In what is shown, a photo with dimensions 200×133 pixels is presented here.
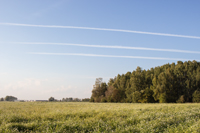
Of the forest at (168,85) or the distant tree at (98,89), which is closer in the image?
the forest at (168,85)

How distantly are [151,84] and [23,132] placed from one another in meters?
64.9

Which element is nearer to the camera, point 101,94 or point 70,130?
Result: point 70,130

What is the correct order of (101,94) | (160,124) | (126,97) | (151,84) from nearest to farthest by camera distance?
(160,124), (151,84), (126,97), (101,94)

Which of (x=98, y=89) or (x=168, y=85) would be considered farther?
(x=98, y=89)

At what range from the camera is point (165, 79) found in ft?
202

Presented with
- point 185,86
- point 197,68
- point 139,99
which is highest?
point 197,68

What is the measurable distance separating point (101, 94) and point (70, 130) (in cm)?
8134

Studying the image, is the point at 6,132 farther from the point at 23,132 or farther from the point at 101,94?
the point at 101,94

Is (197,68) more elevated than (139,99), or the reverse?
(197,68)

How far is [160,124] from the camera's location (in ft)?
46.8

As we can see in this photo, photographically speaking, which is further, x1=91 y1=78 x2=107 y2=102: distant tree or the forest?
x1=91 y1=78 x2=107 y2=102: distant tree

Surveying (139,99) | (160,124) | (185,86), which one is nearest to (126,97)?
(139,99)

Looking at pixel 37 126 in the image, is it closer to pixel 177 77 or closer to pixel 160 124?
pixel 160 124

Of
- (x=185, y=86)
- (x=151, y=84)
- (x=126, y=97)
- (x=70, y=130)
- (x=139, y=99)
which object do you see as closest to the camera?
(x=70, y=130)
